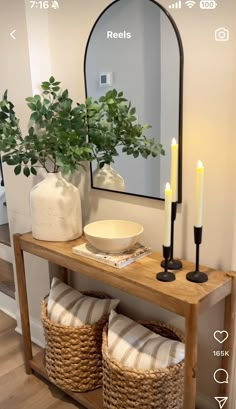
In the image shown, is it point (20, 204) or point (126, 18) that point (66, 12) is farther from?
point (20, 204)

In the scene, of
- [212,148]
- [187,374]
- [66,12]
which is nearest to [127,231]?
[212,148]

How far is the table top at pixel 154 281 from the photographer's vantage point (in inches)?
46.7

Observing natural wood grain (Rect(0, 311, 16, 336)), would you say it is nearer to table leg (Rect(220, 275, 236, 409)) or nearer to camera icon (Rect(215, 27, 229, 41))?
table leg (Rect(220, 275, 236, 409))

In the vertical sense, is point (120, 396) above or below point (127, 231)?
below

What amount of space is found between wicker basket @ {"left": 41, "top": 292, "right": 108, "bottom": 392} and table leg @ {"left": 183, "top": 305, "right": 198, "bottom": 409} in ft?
1.84

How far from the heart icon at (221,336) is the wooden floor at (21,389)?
752mm

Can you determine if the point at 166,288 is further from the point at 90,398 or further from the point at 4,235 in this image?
the point at 4,235

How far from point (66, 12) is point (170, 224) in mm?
1131

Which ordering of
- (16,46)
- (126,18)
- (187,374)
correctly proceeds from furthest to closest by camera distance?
(16,46) → (126,18) → (187,374)

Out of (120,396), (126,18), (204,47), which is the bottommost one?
(120,396)

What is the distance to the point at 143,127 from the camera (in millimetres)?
1520

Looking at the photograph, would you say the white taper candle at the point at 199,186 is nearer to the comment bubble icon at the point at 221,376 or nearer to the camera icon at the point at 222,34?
the camera icon at the point at 222,34

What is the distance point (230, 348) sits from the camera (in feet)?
4.66

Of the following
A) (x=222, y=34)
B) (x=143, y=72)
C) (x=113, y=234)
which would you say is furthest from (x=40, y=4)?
(x=113, y=234)
